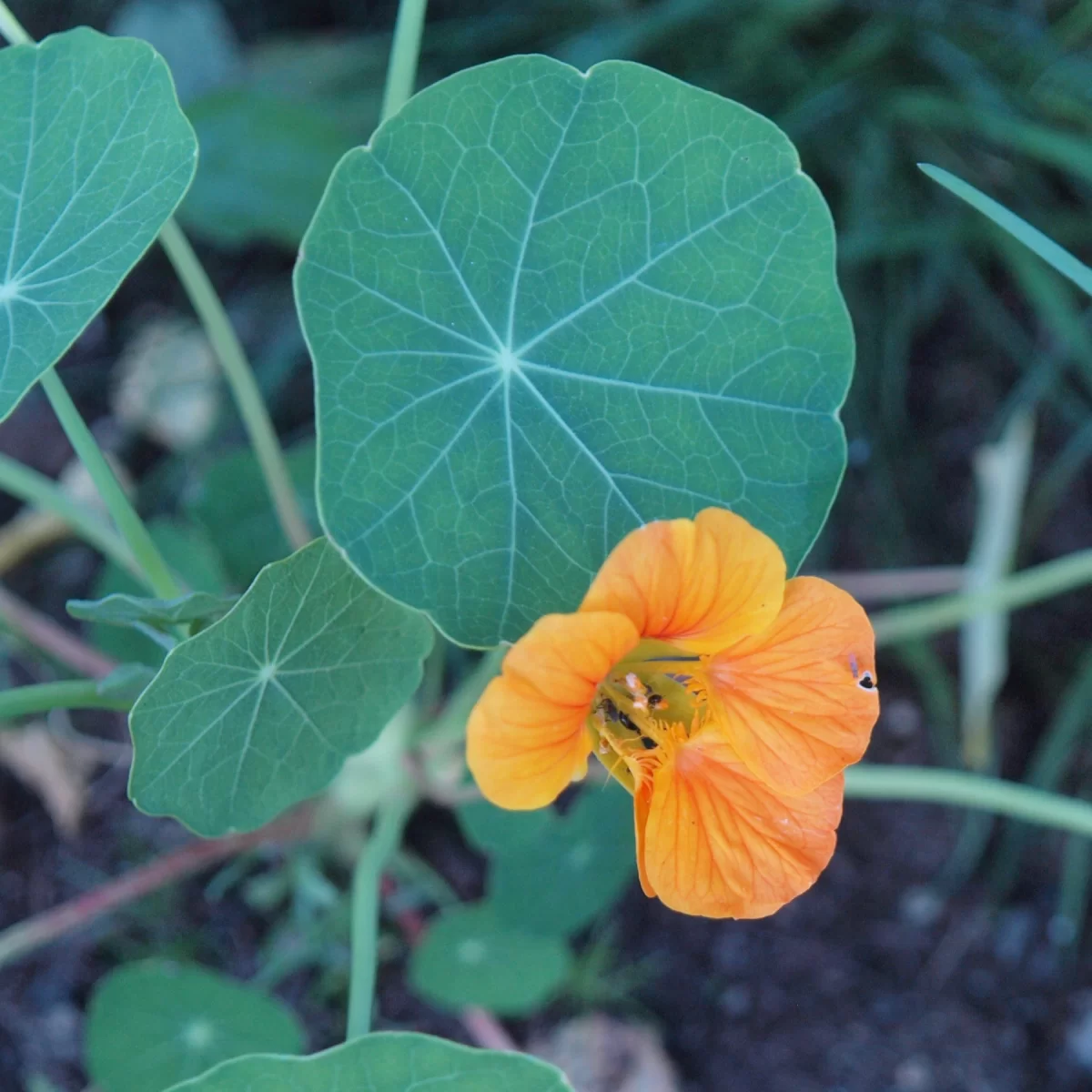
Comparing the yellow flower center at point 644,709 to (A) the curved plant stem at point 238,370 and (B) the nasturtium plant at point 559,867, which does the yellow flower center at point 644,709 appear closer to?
(A) the curved plant stem at point 238,370

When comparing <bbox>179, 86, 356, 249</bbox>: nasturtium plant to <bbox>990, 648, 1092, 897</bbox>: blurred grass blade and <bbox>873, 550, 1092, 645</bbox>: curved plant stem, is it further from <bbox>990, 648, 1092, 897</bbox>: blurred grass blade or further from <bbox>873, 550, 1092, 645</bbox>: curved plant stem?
<bbox>990, 648, 1092, 897</bbox>: blurred grass blade

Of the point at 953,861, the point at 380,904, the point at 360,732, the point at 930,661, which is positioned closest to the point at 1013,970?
the point at 953,861

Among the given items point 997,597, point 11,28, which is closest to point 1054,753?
point 997,597

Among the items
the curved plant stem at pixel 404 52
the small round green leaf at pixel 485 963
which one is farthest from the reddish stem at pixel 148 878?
the curved plant stem at pixel 404 52

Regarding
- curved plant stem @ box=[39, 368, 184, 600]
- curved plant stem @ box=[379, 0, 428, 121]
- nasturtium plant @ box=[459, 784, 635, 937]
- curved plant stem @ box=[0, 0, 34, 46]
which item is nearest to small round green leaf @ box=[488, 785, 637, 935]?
nasturtium plant @ box=[459, 784, 635, 937]

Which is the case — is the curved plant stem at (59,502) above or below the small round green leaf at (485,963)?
above

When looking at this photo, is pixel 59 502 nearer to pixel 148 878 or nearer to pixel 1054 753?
pixel 148 878
